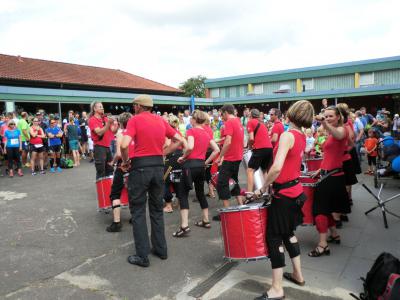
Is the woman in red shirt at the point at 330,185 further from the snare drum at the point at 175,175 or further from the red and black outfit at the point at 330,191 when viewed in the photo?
the snare drum at the point at 175,175

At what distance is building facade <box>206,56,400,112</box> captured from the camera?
28094mm

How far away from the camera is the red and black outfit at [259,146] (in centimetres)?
651

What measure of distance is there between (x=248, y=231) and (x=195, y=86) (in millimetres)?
57509

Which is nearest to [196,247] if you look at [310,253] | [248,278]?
[248,278]

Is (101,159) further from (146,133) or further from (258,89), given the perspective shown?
(258,89)

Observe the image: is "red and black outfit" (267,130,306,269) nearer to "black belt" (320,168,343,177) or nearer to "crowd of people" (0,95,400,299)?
"crowd of people" (0,95,400,299)

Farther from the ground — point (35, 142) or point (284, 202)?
point (35, 142)

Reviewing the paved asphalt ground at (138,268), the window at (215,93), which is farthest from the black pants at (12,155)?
the window at (215,93)

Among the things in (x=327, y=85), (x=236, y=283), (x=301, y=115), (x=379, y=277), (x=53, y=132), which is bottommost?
(x=236, y=283)

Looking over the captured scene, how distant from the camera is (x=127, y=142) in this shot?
3.84 metres

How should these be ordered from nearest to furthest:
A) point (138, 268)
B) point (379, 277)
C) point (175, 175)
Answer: point (379, 277)
point (138, 268)
point (175, 175)

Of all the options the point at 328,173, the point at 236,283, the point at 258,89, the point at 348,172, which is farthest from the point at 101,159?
the point at 258,89

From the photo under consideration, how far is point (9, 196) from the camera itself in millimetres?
7707

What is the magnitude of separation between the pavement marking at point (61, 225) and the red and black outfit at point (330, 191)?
3.65 metres
